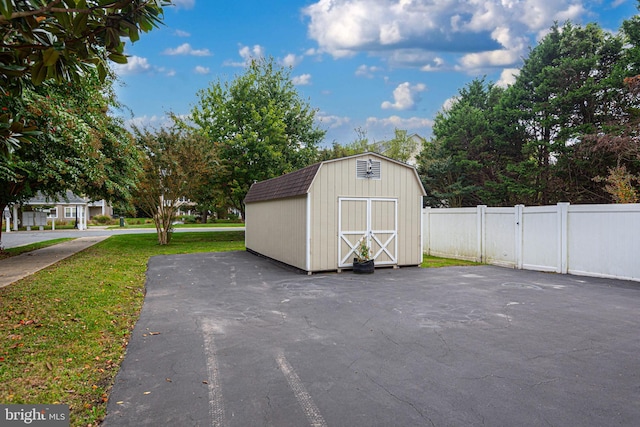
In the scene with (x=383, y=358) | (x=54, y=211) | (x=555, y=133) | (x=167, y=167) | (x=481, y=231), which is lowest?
(x=383, y=358)

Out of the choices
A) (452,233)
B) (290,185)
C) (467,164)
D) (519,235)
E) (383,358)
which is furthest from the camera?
(467,164)

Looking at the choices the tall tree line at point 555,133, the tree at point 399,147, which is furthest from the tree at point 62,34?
the tree at point 399,147

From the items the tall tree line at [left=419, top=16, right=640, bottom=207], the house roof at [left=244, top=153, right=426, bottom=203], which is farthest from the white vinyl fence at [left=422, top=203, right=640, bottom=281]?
the tall tree line at [left=419, top=16, right=640, bottom=207]

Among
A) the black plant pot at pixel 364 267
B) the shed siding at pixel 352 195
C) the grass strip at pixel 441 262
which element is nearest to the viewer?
the black plant pot at pixel 364 267

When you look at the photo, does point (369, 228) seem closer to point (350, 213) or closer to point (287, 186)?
point (350, 213)

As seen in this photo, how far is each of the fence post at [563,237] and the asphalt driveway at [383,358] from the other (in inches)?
73.7

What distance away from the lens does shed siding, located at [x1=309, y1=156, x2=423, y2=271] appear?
9508 mm

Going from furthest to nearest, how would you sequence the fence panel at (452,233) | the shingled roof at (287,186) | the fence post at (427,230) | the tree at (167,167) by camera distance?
the tree at (167,167), the fence post at (427,230), the fence panel at (452,233), the shingled roof at (287,186)

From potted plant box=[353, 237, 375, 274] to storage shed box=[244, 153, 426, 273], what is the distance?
0.43 ft

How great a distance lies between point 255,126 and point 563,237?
15.9m

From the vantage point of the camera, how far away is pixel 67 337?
4.36 m

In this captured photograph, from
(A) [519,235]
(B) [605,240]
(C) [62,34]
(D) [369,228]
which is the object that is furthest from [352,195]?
(C) [62,34]

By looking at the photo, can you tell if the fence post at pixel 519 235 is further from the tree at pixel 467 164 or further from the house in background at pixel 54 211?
the house in background at pixel 54 211

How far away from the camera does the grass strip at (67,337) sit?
9.85 ft
